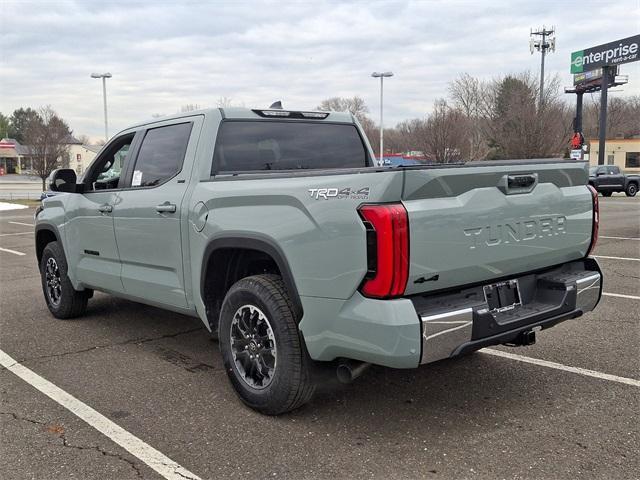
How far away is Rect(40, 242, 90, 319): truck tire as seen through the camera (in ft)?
19.9

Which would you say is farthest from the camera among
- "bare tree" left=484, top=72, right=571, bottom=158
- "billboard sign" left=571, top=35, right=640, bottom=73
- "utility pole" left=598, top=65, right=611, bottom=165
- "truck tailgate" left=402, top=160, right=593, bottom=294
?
"utility pole" left=598, top=65, right=611, bottom=165

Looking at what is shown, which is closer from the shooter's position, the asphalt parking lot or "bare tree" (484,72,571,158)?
the asphalt parking lot

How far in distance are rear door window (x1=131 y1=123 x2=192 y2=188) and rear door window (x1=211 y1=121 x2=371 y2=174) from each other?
335 mm

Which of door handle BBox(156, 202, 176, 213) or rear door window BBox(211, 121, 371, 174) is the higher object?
rear door window BBox(211, 121, 371, 174)

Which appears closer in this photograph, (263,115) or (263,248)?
(263,248)

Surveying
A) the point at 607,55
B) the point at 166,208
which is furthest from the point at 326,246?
the point at 607,55

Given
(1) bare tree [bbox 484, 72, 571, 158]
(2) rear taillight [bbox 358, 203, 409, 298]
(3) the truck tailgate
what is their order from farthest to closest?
(1) bare tree [bbox 484, 72, 571, 158] → (3) the truck tailgate → (2) rear taillight [bbox 358, 203, 409, 298]

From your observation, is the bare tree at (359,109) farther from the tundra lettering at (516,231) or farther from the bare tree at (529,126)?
the tundra lettering at (516,231)

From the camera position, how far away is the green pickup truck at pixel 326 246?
9.82 ft

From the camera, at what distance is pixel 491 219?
3297 millimetres

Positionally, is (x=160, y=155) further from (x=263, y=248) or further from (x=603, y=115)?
(x=603, y=115)

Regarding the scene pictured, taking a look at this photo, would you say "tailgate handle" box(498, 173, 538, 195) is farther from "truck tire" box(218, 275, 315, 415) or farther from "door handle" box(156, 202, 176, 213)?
"door handle" box(156, 202, 176, 213)

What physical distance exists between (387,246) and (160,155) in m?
2.52

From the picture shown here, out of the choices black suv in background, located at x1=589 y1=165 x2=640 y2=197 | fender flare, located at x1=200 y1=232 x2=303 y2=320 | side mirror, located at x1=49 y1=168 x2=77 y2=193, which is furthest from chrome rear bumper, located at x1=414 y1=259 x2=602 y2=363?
black suv in background, located at x1=589 y1=165 x2=640 y2=197
